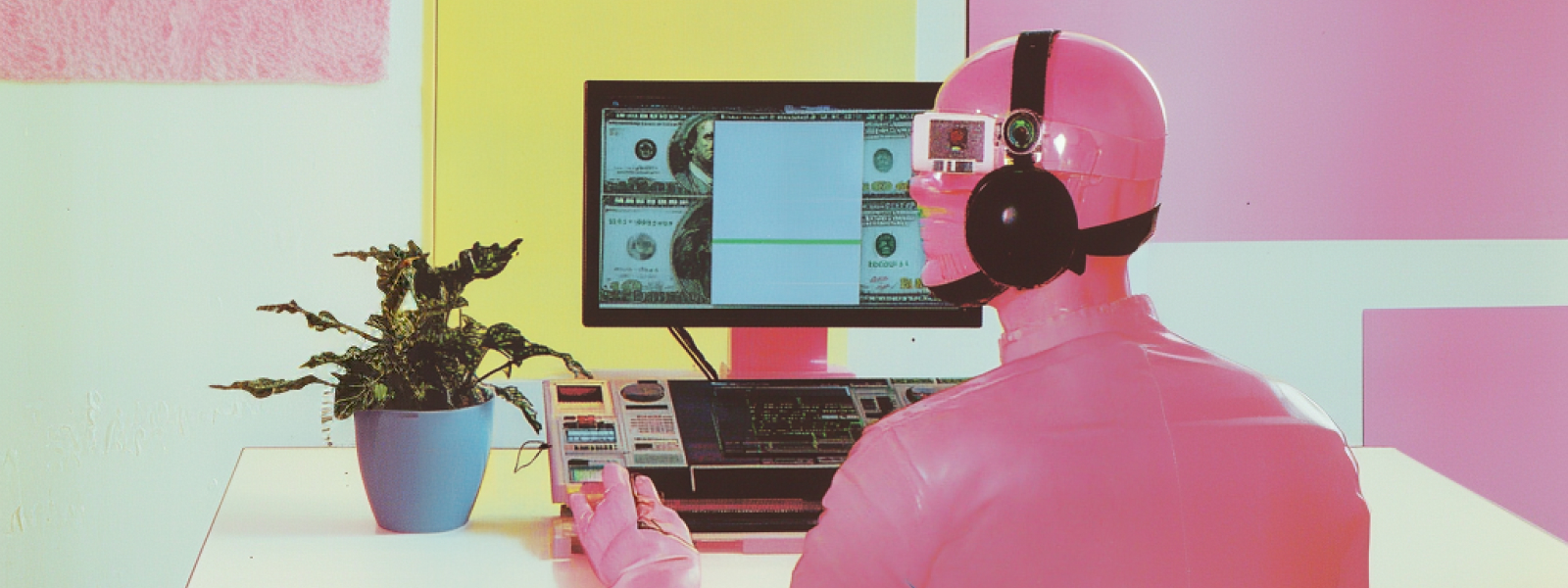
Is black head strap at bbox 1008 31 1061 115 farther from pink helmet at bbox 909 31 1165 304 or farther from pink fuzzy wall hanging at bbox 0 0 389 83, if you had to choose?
pink fuzzy wall hanging at bbox 0 0 389 83

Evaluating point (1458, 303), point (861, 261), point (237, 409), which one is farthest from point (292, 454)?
point (1458, 303)

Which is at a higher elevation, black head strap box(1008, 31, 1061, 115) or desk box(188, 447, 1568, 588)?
black head strap box(1008, 31, 1061, 115)

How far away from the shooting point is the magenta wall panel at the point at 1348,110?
2195 millimetres

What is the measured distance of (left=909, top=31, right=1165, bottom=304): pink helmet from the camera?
90cm


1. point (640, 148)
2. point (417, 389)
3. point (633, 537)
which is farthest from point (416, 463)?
point (640, 148)

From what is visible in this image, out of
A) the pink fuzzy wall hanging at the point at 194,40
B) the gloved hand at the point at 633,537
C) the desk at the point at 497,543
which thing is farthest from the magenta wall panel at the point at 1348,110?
the gloved hand at the point at 633,537

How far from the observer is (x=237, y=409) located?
81.9 inches

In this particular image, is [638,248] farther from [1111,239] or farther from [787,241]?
[1111,239]

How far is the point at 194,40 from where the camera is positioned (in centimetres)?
200

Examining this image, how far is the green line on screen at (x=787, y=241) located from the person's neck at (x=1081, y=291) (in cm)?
62

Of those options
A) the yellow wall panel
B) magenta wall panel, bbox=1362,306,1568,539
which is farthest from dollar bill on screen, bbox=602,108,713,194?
magenta wall panel, bbox=1362,306,1568,539

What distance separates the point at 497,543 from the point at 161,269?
0.99m

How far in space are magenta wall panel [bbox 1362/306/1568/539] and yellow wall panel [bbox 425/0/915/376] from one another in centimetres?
98

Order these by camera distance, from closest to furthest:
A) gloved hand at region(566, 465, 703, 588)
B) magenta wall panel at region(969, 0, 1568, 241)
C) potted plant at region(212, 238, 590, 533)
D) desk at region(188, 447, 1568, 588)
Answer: gloved hand at region(566, 465, 703, 588)
desk at region(188, 447, 1568, 588)
potted plant at region(212, 238, 590, 533)
magenta wall panel at region(969, 0, 1568, 241)
